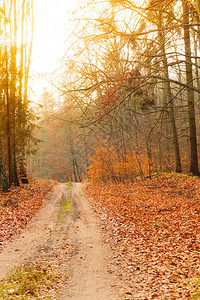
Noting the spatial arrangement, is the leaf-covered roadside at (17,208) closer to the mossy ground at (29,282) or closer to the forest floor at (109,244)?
the forest floor at (109,244)

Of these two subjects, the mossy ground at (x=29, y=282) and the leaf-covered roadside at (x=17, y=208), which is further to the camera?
the leaf-covered roadside at (x=17, y=208)

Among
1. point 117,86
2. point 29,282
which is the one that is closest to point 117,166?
point 117,86

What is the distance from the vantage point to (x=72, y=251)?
822 centimetres

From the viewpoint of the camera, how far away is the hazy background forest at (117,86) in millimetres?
8500

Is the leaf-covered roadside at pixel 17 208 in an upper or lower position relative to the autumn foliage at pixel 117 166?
lower

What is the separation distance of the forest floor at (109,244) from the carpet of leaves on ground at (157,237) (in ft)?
0.06

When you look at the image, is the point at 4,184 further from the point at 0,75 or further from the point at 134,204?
the point at 134,204

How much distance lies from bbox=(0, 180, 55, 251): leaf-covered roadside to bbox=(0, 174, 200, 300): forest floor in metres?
0.03

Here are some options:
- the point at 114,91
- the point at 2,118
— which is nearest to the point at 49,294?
the point at 114,91

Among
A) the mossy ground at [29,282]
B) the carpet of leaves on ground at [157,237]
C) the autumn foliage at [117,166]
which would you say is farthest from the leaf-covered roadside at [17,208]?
the autumn foliage at [117,166]

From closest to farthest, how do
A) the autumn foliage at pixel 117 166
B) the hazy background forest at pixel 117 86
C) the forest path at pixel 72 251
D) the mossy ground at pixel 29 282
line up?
the mossy ground at pixel 29 282 < the forest path at pixel 72 251 < the hazy background forest at pixel 117 86 < the autumn foliage at pixel 117 166

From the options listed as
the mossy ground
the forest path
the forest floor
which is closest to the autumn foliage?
the forest floor

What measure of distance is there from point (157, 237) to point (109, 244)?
1.48m

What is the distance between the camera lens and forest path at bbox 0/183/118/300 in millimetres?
5832
